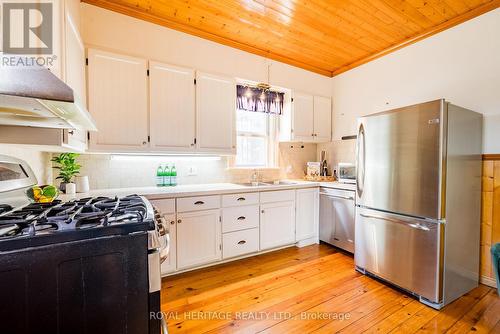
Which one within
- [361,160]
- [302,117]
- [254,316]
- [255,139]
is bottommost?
[254,316]

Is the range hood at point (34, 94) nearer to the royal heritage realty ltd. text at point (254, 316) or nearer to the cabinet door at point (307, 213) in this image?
the royal heritage realty ltd. text at point (254, 316)

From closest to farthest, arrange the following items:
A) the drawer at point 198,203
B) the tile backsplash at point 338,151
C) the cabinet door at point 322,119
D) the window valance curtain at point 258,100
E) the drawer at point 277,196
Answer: the drawer at point 198,203 → the drawer at point 277,196 → the window valance curtain at point 258,100 → the tile backsplash at point 338,151 → the cabinet door at point 322,119

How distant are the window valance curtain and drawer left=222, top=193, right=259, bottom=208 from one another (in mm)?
1202

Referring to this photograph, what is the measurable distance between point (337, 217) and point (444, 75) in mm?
A: 2000

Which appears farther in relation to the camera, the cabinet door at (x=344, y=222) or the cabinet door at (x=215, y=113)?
the cabinet door at (x=344, y=222)

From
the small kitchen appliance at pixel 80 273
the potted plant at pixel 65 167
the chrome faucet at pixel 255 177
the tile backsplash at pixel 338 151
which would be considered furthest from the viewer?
the tile backsplash at pixel 338 151

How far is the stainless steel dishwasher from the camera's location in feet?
9.21

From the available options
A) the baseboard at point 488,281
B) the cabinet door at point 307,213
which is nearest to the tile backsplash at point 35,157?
the cabinet door at point 307,213

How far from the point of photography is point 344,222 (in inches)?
113

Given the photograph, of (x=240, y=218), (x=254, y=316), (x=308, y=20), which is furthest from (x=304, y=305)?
(x=308, y=20)

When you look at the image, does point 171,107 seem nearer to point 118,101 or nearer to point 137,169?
point 118,101

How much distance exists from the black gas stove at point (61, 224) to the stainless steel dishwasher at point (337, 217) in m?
2.40

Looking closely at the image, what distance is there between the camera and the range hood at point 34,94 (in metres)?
0.66

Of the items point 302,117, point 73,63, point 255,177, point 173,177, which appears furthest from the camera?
point 302,117
